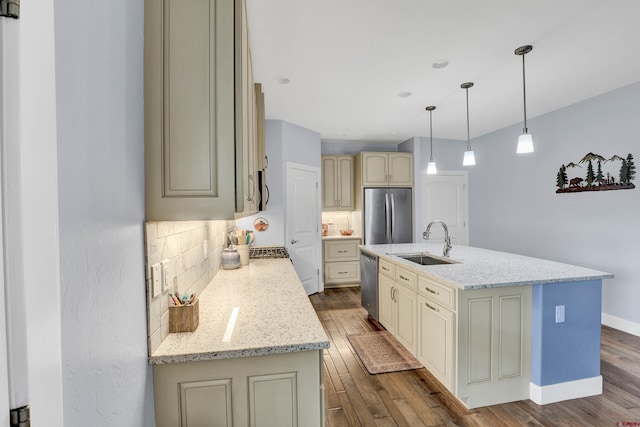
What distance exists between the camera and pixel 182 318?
45.8 inches

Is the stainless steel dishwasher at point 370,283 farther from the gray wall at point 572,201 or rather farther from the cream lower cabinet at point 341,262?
the gray wall at point 572,201

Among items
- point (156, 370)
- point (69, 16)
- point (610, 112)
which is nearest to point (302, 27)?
point (69, 16)

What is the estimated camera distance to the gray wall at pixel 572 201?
3.03m

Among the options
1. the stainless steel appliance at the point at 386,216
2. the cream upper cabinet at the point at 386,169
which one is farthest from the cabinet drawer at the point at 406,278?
the cream upper cabinet at the point at 386,169

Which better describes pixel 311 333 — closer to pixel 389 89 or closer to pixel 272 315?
pixel 272 315

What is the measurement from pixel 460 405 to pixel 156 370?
1942 millimetres

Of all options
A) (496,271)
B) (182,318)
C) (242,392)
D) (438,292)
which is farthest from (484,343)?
(182,318)

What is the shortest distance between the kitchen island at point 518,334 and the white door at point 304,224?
97.3 inches

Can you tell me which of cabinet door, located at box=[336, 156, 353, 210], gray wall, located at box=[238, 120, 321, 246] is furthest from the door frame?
gray wall, located at box=[238, 120, 321, 246]

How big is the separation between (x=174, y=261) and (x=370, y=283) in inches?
98.7

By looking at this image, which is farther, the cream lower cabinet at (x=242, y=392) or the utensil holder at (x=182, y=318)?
the utensil holder at (x=182, y=318)

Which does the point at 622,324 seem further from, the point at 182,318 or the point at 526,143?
the point at 182,318

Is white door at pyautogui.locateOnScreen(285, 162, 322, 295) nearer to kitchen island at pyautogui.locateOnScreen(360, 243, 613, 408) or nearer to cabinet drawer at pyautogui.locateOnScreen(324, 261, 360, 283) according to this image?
cabinet drawer at pyautogui.locateOnScreen(324, 261, 360, 283)

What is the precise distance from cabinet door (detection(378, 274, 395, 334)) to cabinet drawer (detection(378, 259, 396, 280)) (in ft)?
0.17
